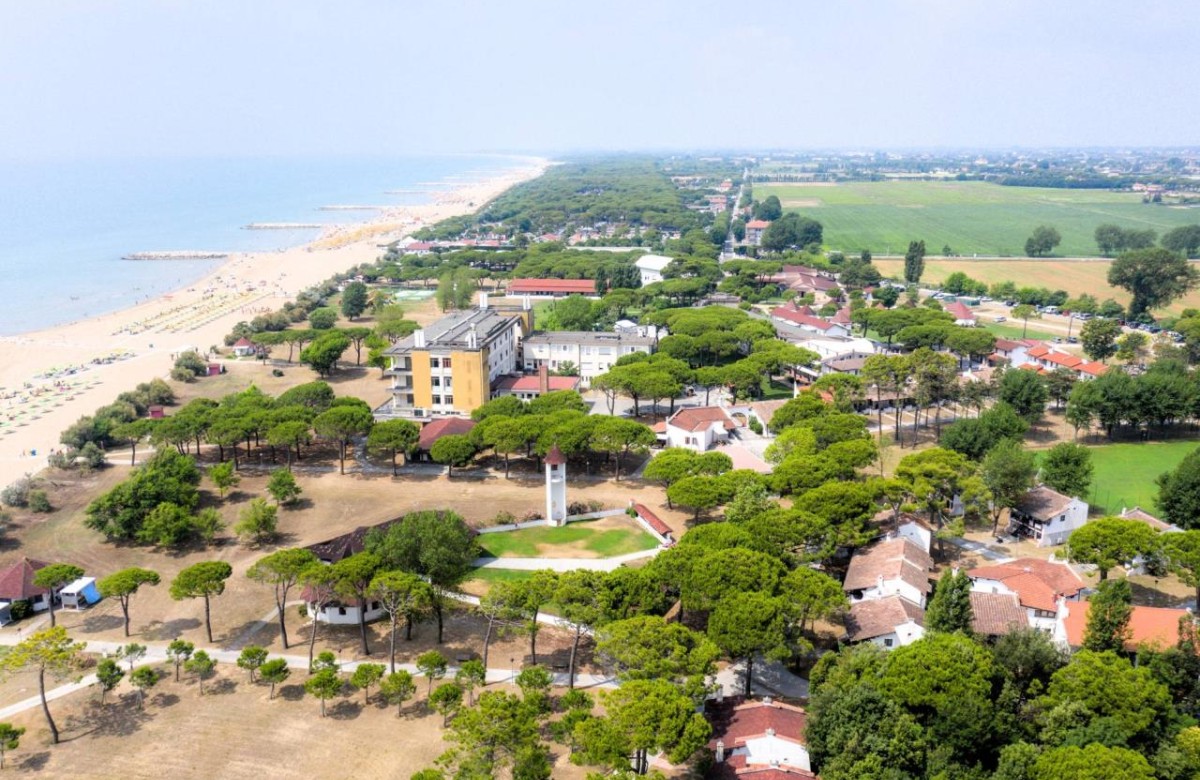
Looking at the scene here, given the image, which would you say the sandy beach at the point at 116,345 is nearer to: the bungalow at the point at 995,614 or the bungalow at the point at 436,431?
the bungalow at the point at 436,431

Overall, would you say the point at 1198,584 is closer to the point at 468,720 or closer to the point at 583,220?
the point at 468,720

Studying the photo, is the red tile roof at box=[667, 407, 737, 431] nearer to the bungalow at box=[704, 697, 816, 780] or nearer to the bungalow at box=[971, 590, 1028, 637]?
the bungalow at box=[971, 590, 1028, 637]

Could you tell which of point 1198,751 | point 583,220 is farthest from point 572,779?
point 583,220

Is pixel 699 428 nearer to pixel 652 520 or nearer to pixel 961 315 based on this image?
pixel 652 520

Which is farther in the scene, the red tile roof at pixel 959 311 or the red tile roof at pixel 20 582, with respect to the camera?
the red tile roof at pixel 959 311

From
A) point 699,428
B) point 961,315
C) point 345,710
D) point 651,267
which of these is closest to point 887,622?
point 345,710

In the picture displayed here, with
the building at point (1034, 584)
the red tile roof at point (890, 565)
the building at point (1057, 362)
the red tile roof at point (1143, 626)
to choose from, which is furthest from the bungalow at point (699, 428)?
the building at point (1057, 362)
